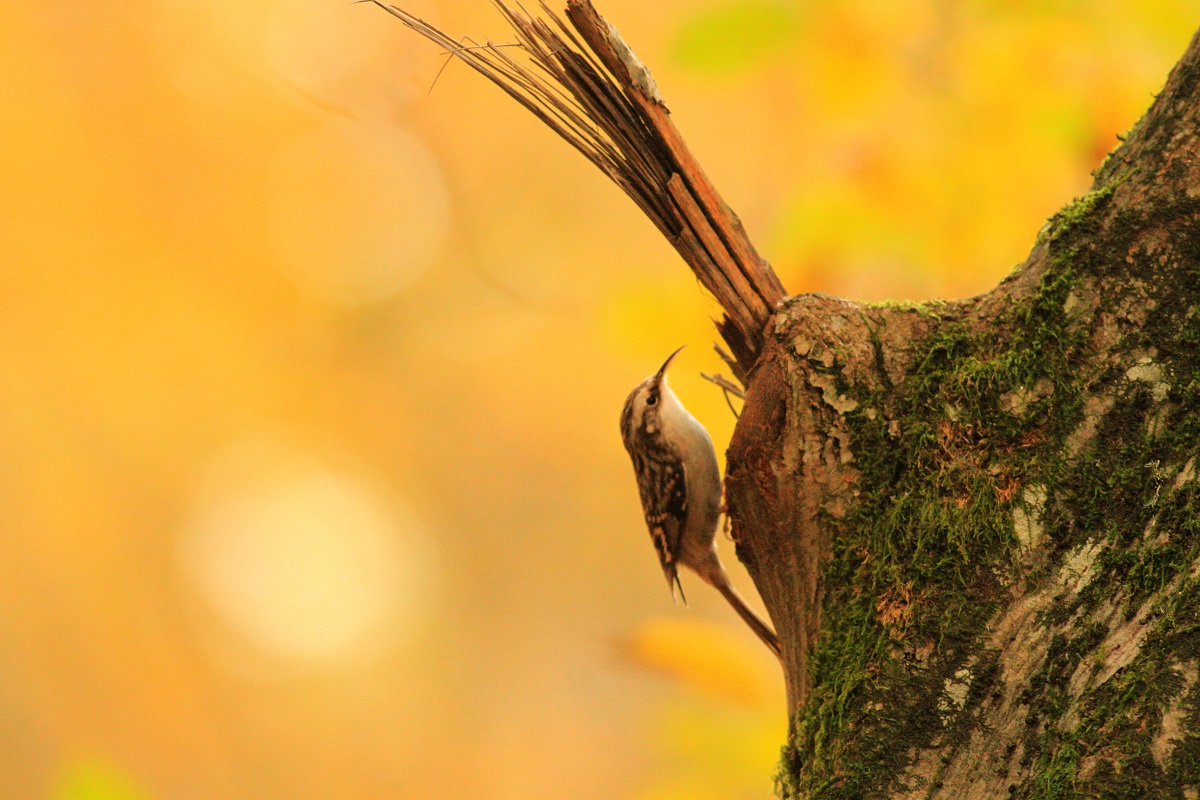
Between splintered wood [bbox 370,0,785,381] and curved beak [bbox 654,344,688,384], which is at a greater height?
curved beak [bbox 654,344,688,384]

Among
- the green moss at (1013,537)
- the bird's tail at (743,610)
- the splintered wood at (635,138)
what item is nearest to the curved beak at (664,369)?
the bird's tail at (743,610)

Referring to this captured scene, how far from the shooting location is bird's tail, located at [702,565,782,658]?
253 centimetres

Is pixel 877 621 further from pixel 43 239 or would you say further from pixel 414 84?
pixel 43 239

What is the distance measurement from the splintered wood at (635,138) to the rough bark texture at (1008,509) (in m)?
0.13

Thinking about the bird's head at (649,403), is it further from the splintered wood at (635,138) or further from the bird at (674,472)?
the splintered wood at (635,138)

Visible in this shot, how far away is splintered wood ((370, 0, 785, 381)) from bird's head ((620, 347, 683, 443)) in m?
1.35

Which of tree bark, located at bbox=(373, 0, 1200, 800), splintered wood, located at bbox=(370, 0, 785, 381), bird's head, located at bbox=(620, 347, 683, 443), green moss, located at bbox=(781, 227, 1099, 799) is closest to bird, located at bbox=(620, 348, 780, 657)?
bird's head, located at bbox=(620, 347, 683, 443)

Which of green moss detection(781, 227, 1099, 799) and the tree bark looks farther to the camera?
green moss detection(781, 227, 1099, 799)

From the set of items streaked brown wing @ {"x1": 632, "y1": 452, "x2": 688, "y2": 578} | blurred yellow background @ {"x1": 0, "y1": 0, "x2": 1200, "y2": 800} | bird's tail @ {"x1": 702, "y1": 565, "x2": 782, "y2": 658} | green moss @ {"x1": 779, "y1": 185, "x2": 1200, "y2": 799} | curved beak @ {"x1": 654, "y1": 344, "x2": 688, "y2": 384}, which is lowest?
green moss @ {"x1": 779, "y1": 185, "x2": 1200, "y2": 799}

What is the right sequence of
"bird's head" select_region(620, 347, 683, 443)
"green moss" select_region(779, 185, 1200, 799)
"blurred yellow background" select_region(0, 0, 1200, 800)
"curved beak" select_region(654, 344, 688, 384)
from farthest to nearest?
"blurred yellow background" select_region(0, 0, 1200, 800) < "bird's head" select_region(620, 347, 683, 443) < "curved beak" select_region(654, 344, 688, 384) < "green moss" select_region(779, 185, 1200, 799)

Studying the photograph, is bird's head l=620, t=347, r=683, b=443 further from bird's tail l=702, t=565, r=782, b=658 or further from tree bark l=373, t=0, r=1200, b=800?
tree bark l=373, t=0, r=1200, b=800

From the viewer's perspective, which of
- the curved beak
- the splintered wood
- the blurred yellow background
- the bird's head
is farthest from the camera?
the blurred yellow background

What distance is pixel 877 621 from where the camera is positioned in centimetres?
153

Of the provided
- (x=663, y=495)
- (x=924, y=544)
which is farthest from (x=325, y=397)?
(x=924, y=544)
